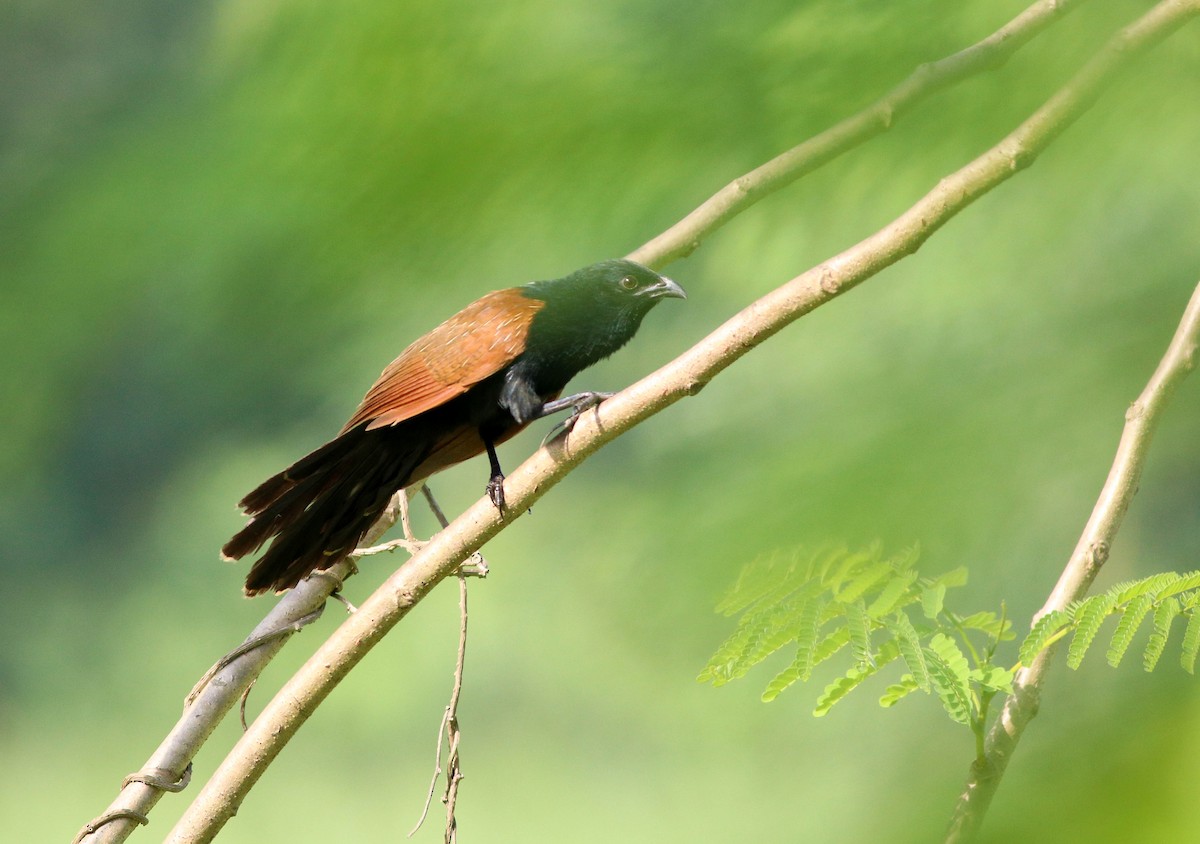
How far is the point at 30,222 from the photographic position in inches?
8.7

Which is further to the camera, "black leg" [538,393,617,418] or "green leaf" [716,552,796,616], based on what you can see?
"black leg" [538,393,617,418]

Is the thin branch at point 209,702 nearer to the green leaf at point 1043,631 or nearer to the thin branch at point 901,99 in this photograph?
the green leaf at point 1043,631

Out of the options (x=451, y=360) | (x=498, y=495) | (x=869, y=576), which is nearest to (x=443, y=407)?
(x=451, y=360)

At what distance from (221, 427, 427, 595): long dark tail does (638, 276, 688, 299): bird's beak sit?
0.29 m

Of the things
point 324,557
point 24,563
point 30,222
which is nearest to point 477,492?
point 324,557

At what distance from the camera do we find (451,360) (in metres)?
1.07

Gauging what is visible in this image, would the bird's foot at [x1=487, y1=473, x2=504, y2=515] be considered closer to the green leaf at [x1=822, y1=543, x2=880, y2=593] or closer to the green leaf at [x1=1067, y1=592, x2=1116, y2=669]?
the green leaf at [x1=1067, y1=592, x2=1116, y2=669]

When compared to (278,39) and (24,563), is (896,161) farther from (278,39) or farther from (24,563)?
(24,563)

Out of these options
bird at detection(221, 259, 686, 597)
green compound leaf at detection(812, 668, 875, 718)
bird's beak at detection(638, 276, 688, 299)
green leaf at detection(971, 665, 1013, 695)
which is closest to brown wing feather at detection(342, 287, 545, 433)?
bird at detection(221, 259, 686, 597)

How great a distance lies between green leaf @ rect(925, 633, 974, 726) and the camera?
47 centimetres

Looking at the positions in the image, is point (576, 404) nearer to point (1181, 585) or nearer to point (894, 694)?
point (894, 694)

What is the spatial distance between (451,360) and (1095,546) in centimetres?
70

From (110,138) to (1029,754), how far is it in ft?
0.65

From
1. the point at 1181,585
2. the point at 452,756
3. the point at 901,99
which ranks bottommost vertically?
the point at 1181,585
